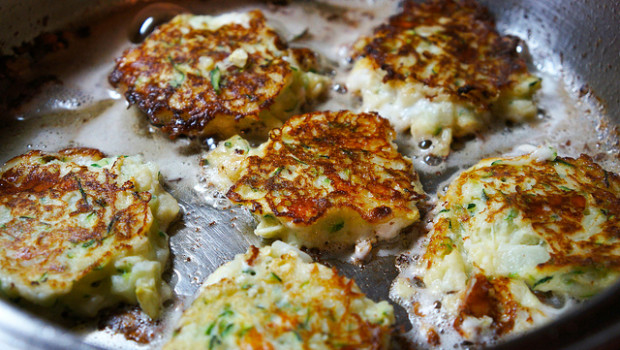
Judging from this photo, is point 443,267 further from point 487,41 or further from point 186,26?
point 186,26

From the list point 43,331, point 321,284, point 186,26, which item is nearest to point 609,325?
point 321,284

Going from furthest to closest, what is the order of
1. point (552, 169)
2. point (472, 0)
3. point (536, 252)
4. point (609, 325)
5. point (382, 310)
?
1. point (472, 0)
2. point (552, 169)
3. point (536, 252)
4. point (382, 310)
5. point (609, 325)

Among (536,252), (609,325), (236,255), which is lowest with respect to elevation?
(236,255)

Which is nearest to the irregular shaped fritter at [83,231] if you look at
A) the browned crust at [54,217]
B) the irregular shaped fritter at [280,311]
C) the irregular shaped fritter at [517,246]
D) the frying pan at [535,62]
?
the browned crust at [54,217]

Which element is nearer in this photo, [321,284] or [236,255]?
[321,284]

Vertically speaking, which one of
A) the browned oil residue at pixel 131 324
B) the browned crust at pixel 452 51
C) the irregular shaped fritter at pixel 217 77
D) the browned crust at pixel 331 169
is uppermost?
the browned crust at pixel 452 51

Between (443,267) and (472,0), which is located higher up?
(472,0)

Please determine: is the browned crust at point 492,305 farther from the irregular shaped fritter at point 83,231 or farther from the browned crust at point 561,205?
the irregular shaped fritter at point 83,231
